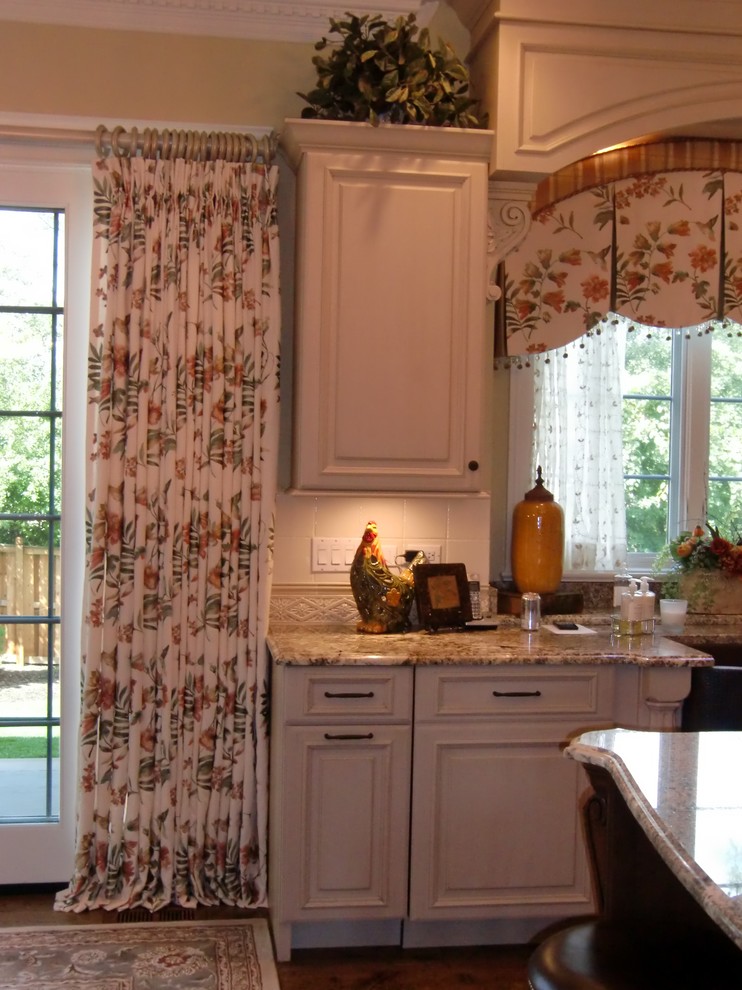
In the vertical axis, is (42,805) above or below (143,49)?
below

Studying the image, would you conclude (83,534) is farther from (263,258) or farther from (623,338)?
(623,338)

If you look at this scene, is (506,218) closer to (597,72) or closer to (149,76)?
(597,72)

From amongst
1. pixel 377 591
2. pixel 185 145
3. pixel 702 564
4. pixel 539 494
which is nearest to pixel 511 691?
pixel 377 591

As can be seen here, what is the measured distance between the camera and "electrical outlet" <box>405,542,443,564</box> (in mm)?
3521

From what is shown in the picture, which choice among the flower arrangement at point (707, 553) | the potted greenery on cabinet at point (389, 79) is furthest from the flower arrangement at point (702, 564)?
the potted greenery on cabinet at point (389, 79)

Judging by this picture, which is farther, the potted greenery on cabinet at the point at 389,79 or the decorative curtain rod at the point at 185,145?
the decorative curtain rod at the point at 185,145

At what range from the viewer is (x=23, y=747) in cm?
343

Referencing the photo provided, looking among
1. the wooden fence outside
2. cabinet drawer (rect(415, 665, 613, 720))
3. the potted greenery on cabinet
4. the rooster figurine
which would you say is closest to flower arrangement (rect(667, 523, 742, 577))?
cabinet drawer (rect(415, 665, 613, 720))

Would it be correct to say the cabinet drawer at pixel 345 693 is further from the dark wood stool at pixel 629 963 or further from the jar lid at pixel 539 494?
the dark wood stool at pixel 629 963

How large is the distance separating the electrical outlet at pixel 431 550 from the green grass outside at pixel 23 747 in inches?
51.7

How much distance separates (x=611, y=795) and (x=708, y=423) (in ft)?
7.74

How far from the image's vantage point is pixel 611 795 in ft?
5.92

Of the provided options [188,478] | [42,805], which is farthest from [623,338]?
[42,805]

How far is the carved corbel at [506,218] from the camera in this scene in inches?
132
